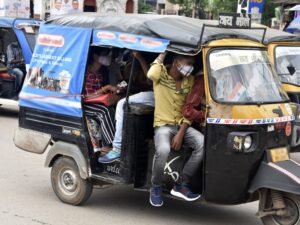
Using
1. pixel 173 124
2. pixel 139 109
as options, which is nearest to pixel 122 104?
pixel 139 109

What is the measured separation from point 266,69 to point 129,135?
4.97 ft

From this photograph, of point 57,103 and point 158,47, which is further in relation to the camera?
point 57,103

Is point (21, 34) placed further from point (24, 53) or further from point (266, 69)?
point (266, 69)

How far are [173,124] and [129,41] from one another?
0.94 meters

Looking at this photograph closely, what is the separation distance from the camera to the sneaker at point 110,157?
20.6 feet

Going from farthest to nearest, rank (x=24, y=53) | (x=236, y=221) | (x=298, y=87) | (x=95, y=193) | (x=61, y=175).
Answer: (x=24, y=53), (x=298, y=87), (x=95, y=193), (x=61, y=175), (x=236, y=221)

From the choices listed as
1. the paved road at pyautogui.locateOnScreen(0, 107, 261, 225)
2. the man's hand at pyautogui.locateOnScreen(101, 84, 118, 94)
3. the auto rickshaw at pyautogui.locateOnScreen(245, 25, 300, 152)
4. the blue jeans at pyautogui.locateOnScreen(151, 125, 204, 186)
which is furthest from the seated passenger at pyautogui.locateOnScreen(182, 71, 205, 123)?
the auto rickshaw at pyautogui.locateOnScreen(245, 25, 300, 152)

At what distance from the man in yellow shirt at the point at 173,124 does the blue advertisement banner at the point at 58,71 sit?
98 centimetres

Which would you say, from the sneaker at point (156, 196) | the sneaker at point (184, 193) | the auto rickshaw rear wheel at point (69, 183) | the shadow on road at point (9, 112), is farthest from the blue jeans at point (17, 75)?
the sneaker at point (184, 193)

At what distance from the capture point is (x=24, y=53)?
13.3m

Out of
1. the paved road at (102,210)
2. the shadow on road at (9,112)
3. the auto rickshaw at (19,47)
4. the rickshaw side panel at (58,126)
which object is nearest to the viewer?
the paved road at (102,210)

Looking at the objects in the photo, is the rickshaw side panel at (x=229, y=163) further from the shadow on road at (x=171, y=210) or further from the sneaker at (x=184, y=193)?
the shadow on road at (x=171, y=210)

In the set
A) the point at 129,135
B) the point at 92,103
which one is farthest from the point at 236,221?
the point at 92,103

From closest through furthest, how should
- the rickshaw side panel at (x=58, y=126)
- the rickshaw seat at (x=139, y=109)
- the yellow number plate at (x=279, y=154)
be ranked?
the yellow number plate at (x=279, y=154) < the rickshaw seat at (x=139, y=109) < the rickshaw side panel at (x=58, y=126)
